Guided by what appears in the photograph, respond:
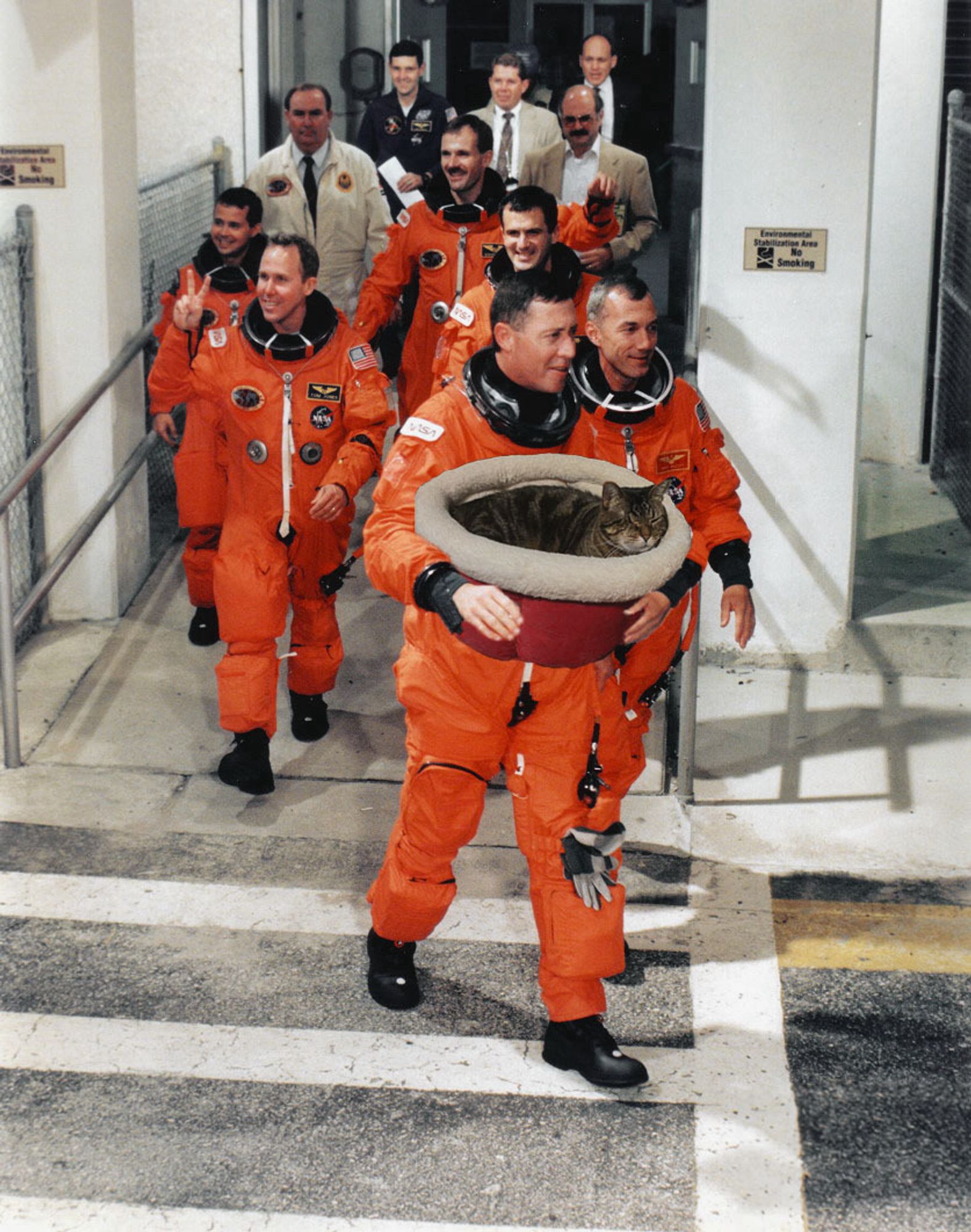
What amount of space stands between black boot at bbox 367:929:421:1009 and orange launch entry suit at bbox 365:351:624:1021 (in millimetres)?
505

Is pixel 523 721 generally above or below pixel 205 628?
above

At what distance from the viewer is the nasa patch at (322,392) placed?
6.71 meters

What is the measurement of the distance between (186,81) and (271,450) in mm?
6164

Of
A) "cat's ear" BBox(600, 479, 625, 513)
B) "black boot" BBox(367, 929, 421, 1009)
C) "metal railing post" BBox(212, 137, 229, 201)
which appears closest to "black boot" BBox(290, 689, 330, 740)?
"black boot" BBox(367, 929, 421, 1009)

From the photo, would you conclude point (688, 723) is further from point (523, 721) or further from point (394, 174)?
point (394, 174)

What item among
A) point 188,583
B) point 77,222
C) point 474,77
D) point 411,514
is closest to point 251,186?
point 77,222

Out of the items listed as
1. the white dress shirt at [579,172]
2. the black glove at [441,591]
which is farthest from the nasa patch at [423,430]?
the white dress shirt at [579,172]

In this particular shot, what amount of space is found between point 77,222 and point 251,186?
1.81 metres

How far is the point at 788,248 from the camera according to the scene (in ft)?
25.0

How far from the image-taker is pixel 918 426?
35.9 feet

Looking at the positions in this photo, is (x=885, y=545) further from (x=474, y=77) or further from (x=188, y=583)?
(x=474, y=77)

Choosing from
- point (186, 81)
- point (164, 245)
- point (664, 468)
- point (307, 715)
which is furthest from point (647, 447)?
point (186, 81)

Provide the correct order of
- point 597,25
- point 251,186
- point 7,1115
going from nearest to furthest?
1. point 7,1115
2. point 251,186
3. point 597,25

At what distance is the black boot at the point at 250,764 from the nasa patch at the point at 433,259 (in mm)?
2617
